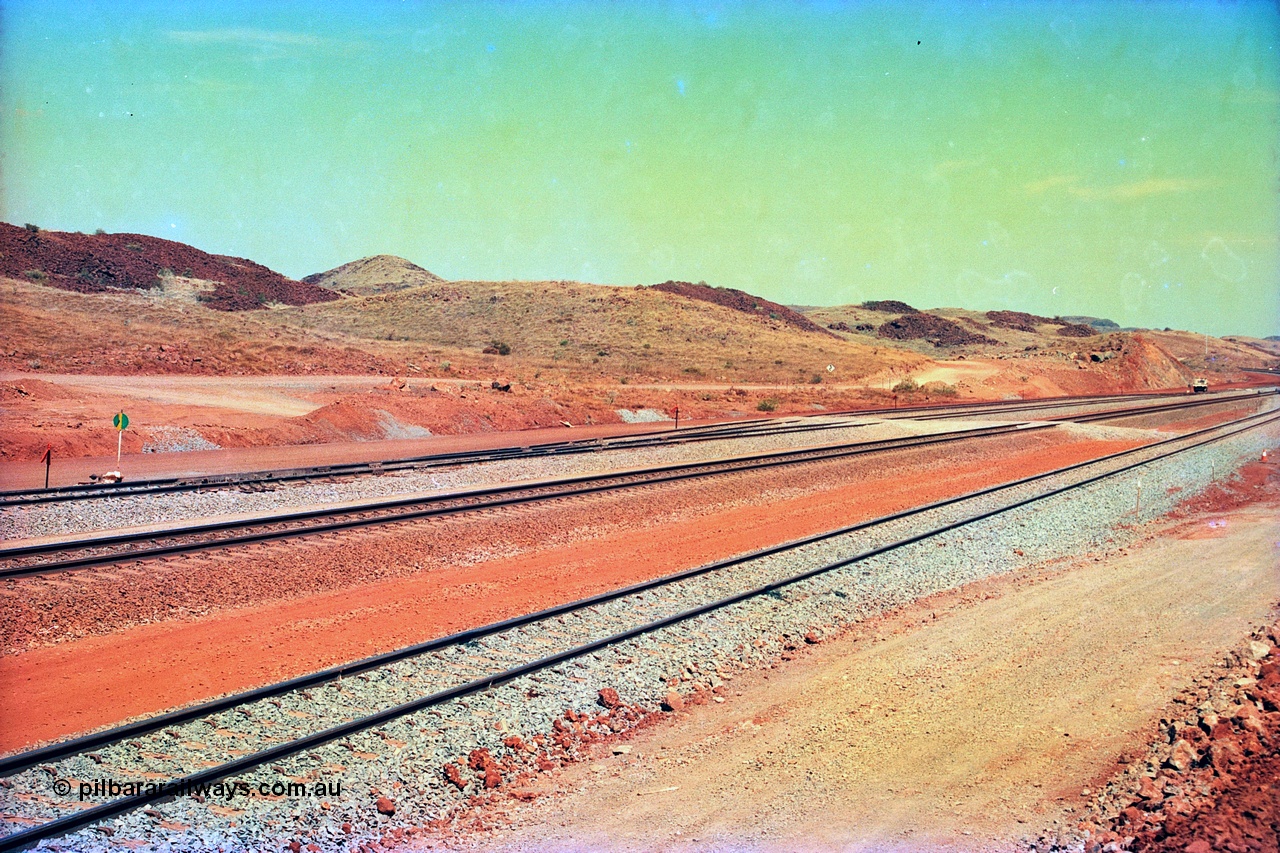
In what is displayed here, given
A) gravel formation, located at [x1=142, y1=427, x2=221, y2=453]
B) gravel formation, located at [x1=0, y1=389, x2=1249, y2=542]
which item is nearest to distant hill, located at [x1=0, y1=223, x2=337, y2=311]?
gravel formation, located at [x1=142, y1=427, x2=221, y2=453]

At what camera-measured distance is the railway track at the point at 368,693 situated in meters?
7.24

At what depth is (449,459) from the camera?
27438 millimetres

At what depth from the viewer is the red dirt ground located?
30.8 feet

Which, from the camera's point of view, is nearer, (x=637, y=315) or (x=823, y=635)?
(x=823, y=635)

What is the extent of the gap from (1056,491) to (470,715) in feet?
62.0

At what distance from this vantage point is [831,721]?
30.6 ft

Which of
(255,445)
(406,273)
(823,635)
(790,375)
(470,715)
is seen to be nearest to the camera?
(470,715)

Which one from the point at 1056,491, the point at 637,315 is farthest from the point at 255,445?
the point at 637,315

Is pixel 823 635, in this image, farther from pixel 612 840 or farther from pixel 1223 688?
pixel 612 840

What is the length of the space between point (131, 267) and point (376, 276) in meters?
76.4

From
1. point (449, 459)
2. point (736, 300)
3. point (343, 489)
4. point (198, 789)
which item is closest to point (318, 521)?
point (343, 489)

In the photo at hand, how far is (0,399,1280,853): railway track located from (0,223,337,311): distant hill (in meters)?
76.8

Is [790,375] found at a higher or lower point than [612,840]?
higher

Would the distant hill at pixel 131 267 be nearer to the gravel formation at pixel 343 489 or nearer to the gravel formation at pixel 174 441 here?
the gravel formation at pixel 174 441
